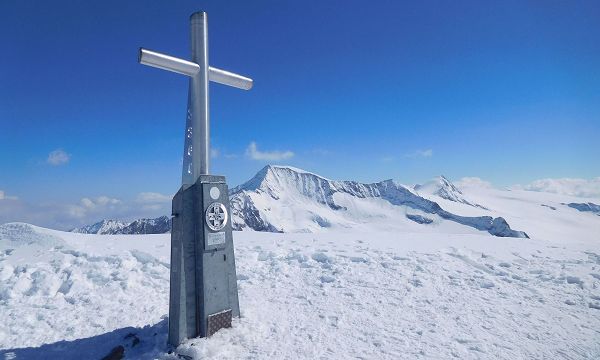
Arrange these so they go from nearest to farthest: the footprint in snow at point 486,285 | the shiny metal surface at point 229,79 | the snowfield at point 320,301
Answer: the snowfield at point 320,301, the shiny metal surface at point 229,79, the footprint in snow at point 486,285

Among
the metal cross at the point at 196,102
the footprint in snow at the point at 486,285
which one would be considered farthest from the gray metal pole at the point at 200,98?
the footprint in snow at the point at 486,285

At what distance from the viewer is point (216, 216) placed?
5930mm

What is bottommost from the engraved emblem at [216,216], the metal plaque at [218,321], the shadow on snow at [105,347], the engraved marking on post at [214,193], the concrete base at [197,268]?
the shadow on snow at [105,347]

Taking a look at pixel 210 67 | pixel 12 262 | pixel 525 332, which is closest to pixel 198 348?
pixel 210 67

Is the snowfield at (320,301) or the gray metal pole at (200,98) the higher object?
the gray metal pole at (200,98)

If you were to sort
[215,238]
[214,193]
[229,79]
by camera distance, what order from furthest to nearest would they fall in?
[229,79], [214,193], [215,238]

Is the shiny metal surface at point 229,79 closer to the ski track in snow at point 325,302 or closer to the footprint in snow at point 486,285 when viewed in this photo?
the ski track in snow at point 325,302

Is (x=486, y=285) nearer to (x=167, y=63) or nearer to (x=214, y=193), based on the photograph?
(x=214, y=193)

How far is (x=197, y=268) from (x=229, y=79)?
3.54 m

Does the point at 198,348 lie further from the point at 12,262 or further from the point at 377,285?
the point at 12,262

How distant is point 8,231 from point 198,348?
10.0m

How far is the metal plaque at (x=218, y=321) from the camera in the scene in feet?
18.3

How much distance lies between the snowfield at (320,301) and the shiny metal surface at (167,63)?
4.30m

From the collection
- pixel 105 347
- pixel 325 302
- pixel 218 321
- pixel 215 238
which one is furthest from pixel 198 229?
pixel 325 302
